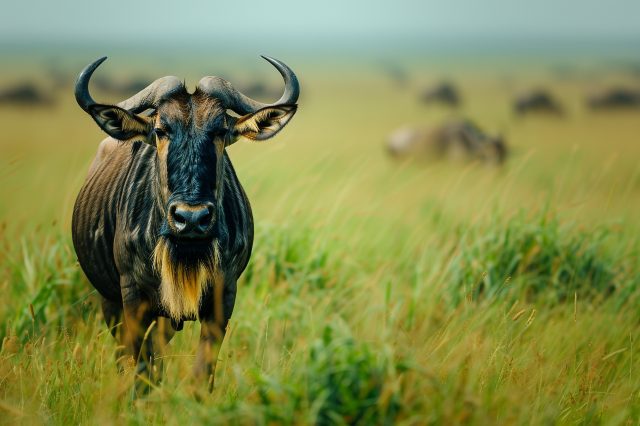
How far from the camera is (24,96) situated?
1344 inches

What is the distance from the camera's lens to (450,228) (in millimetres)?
7727

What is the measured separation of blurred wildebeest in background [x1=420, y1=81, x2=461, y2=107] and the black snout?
36.8 m

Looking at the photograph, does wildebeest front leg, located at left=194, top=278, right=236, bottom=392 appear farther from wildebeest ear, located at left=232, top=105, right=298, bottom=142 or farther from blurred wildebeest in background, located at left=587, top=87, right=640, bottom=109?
blurred wildebeest in background, located at left=587, top=87, right=640, bottom=109

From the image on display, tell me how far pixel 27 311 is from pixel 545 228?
151 inches

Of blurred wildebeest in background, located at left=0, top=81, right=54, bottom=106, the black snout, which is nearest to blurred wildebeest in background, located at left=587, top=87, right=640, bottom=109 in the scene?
blurred wildebeest in background, located at left=0, top=81, right=54, bottom=106

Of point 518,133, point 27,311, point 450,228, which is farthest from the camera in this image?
point 518,133

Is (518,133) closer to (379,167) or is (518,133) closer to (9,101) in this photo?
(379,167)

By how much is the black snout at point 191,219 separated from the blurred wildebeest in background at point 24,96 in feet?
105

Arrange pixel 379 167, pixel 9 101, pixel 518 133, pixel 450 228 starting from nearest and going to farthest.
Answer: pixel 450 228 < pixel 379 167 < pixel 518 133 < pixel 9 101

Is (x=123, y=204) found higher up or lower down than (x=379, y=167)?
higher up

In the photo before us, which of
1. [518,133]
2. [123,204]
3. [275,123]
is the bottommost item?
[518,133]

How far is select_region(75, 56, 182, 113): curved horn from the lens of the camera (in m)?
4.21

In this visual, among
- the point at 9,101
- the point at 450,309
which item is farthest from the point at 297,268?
the point at 9,101

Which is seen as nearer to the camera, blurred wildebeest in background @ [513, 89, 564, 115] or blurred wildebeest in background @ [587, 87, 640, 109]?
blurred wildebeest in background @ [513, 89, 564, 115]
